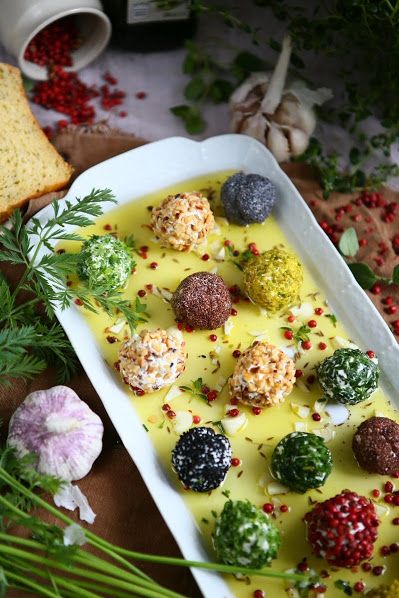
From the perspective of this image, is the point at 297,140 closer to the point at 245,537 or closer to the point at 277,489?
the point at 277,489

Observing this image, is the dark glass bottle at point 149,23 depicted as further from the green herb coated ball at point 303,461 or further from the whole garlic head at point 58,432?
the green herb coated ball at point 303,461

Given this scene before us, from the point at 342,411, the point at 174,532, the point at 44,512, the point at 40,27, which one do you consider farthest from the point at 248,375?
the point at 40,27

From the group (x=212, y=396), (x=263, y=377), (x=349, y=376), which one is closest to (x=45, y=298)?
(x=212, y=396)

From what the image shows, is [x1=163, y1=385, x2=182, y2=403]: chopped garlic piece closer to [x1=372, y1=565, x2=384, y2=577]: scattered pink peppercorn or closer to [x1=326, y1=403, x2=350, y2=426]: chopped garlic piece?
[x1=326, y1=403, x2=350, y2=426]: chopped garlic piece

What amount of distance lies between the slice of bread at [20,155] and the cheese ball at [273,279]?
2.74 ft

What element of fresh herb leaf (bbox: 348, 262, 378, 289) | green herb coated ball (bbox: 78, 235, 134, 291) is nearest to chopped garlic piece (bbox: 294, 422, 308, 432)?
fresh herb leaf (bbox: 348, 262, 378, 289)

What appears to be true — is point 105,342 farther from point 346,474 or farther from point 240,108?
point 240,108

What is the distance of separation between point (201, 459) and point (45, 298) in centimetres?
70

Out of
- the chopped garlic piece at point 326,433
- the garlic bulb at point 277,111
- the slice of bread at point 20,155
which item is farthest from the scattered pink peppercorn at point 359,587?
the slice of bread at point 20,155

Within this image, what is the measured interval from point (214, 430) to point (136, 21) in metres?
1.64

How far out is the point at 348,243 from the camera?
2.85m

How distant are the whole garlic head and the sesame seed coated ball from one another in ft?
1.44

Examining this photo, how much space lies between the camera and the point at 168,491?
7.76 ft

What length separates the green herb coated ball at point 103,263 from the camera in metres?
2.51
